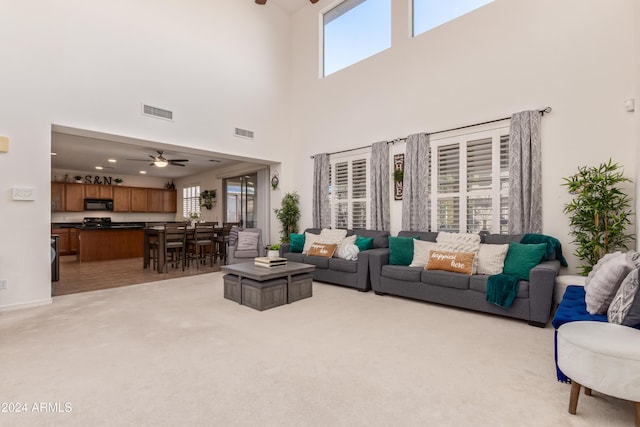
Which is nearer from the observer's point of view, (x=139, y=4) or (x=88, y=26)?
(x=88, y=26)

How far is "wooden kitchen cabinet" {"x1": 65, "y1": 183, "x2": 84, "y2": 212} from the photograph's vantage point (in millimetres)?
9859

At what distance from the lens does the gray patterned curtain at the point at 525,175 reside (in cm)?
418

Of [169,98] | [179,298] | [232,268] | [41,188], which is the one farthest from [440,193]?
[41,188]

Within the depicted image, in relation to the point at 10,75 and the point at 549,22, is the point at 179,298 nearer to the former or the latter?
the point at 10,75

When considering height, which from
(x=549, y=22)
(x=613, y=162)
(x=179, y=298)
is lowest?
(x=179, y=298)

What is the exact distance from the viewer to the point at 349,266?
493 cm

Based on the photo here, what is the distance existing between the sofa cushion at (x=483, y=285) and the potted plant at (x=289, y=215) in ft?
14.1

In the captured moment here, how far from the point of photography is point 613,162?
147 inches

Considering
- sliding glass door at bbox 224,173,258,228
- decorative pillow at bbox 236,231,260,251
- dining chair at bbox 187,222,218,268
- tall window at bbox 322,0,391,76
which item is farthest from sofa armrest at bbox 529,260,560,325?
sliding glass door at bbox 224,173,258,228

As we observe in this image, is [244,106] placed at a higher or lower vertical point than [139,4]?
lower

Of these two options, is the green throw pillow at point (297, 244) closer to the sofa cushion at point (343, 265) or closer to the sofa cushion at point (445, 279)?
the sofa cushion at point (343, 265)

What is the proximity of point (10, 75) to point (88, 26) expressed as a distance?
1.28 m

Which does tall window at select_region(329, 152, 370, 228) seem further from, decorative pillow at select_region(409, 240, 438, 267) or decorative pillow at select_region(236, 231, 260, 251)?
decorative pillow at select_region(236, 231, 260, 251)

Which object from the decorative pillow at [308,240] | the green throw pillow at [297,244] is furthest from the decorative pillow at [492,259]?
the green throw pillow at [297,244]
